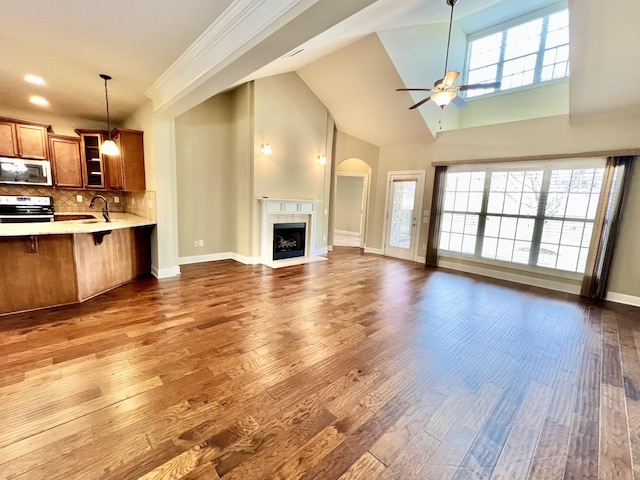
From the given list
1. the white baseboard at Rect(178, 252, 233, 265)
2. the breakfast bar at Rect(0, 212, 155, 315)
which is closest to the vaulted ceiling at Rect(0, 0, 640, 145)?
the breakfast bar at Rect(0, 212, 155, 315)

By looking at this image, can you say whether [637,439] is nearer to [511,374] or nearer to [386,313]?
[511,374]

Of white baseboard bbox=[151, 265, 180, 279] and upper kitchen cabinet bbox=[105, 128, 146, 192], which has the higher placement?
upper kitchen cabinet bbox=[105, 128, 146, 192]

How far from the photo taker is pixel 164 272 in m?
4.47

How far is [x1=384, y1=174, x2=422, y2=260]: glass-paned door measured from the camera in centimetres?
655

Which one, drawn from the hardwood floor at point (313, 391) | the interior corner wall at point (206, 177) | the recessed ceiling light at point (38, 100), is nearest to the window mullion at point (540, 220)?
the hardwood floor at point (313, 391)

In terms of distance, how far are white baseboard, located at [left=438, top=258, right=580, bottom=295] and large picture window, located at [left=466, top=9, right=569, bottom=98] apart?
3.92 meters

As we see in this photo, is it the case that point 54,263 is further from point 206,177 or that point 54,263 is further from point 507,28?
point 507,28

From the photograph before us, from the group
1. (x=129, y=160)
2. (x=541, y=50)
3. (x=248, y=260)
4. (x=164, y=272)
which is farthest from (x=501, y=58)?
(x=164, y=272)

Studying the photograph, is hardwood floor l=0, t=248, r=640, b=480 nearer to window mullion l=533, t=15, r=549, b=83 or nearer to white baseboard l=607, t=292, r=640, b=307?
white baseboard l=607, t=292, r=640, b=307

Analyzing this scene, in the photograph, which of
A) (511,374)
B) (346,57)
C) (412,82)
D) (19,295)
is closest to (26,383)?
(19,295)

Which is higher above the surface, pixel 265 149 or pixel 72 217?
pixel 265 149

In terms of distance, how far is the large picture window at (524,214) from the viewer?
4.53m

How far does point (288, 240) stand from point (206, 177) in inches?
84.9

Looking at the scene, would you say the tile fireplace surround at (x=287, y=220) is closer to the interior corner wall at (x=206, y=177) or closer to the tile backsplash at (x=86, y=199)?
the interior corner wall at (x=206, y=177)
